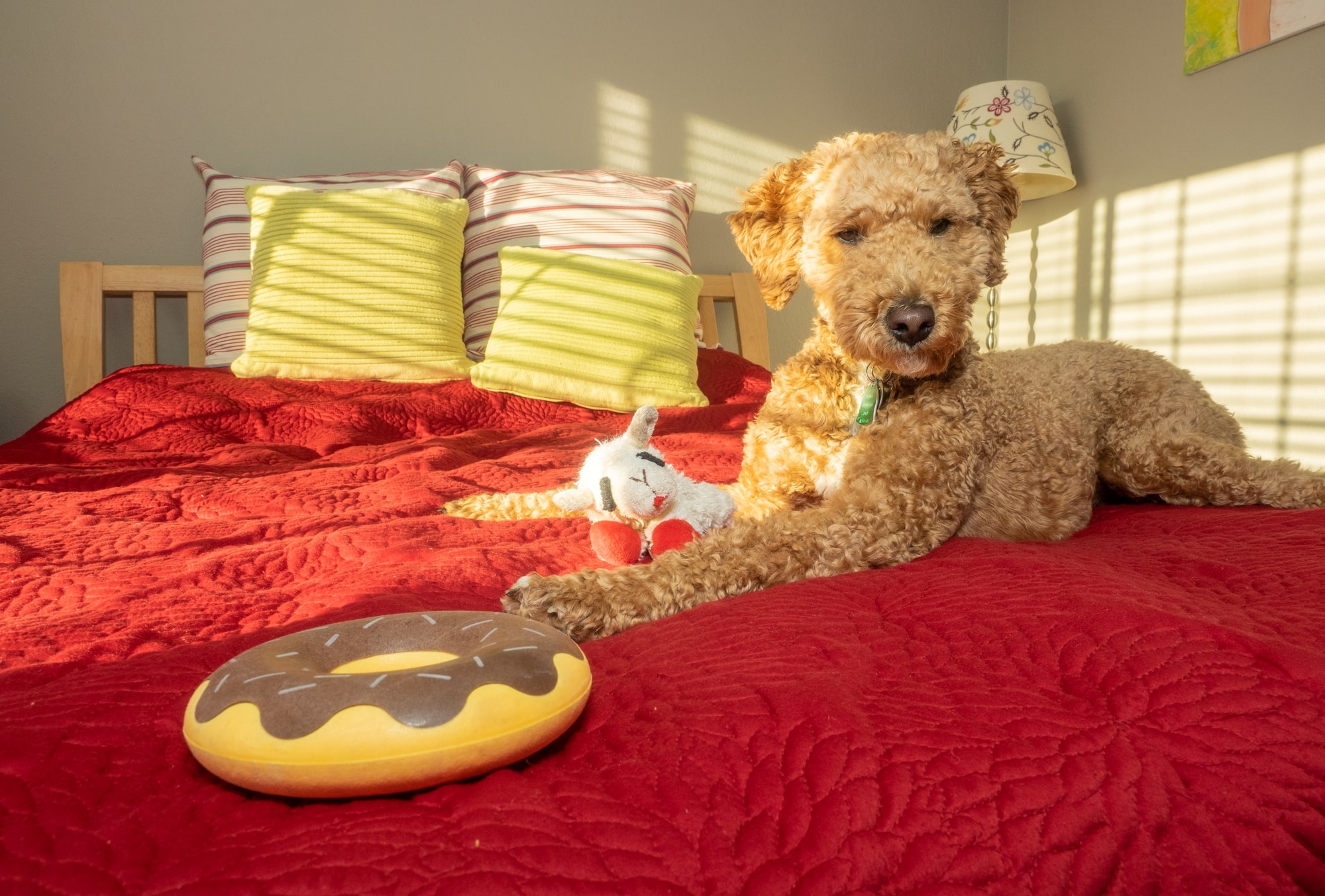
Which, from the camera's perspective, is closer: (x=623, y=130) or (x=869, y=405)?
(x=869, y=405)

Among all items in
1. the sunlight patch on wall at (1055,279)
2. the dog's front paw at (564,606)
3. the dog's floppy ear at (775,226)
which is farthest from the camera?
the sunlight patch on wall at (1055,279)

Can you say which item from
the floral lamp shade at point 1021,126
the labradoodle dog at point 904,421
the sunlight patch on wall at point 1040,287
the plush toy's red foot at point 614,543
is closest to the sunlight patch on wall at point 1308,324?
the floral lamp shade at point 1021,126

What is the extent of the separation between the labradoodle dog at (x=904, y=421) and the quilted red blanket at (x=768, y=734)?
14 cm

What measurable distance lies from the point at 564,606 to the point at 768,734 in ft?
1.31

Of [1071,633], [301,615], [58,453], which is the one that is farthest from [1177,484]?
[58,453]

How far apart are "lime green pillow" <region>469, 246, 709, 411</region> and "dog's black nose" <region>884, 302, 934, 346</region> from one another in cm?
115

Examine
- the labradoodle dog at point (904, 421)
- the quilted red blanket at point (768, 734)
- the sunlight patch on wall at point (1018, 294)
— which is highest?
the sunlight patch on wall at point (1018, 294)

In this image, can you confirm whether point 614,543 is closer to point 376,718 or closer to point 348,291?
point 376,718

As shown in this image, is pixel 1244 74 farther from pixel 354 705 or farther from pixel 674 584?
pixel 354 705

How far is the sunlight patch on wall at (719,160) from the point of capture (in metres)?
3.45

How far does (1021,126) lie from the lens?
327cm

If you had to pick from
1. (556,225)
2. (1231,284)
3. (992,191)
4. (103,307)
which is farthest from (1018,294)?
(103,307)

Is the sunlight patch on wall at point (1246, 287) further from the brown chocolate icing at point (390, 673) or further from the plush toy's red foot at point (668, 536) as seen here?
the brown chocolate icing at point (390, 673)

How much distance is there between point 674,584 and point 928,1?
394 cm
